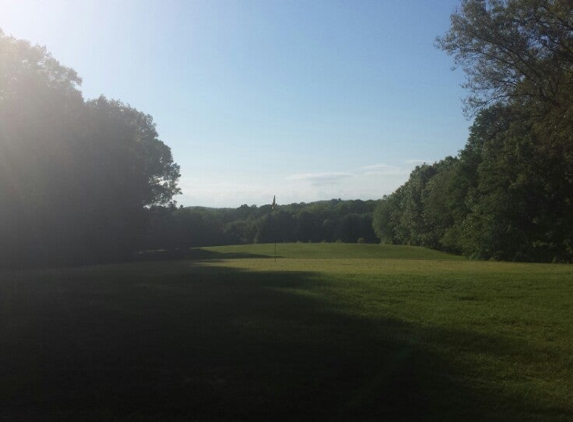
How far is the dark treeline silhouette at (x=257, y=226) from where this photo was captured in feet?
261

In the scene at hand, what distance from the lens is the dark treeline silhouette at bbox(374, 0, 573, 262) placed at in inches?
787

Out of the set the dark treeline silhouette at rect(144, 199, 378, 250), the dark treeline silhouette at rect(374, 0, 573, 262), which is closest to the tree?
the dark treeline silhouette at rect(374, 0, 573, 262)

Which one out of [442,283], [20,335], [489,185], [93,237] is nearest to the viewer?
[20,335]

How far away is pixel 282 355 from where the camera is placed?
10305mm

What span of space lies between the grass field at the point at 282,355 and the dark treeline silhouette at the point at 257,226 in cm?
4508

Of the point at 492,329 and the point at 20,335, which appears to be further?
the point at 492,329

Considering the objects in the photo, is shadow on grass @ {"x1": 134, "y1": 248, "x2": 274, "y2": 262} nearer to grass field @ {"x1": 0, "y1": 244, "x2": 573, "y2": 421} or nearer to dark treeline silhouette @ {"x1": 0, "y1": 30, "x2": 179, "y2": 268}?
dark treeline silhouette @ {"x1": 0, "y1": 30, "x2": 179, "y2": 268}

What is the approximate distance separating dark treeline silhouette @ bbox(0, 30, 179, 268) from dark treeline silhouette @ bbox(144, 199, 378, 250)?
701 cm

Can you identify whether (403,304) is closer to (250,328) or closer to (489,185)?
(250,328)

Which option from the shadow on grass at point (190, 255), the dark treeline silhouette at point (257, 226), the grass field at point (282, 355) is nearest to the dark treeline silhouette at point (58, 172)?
the shadow on grass at point (190, 255)

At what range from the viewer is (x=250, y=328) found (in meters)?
12.0

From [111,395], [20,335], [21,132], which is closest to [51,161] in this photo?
[21,132]

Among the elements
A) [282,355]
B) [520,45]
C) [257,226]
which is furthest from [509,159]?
[257,226]

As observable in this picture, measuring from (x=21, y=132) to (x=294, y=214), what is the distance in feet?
289
